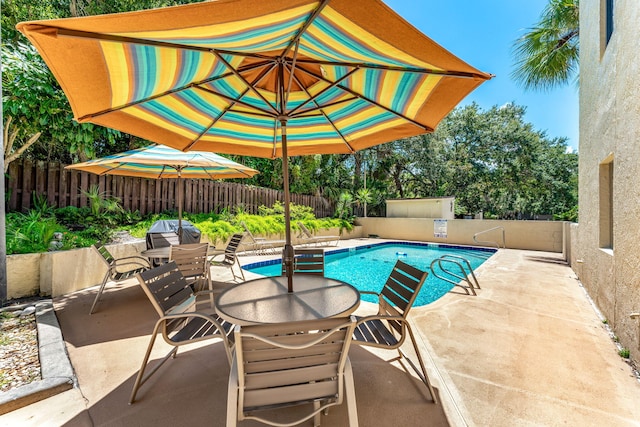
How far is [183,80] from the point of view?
7.65 feet

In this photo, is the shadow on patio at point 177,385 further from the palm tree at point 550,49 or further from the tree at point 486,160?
the tree at point 486,160

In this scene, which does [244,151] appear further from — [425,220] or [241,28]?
[425,220]

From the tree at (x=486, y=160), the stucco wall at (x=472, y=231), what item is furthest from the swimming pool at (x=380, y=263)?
the tree at (x=486, y=160)

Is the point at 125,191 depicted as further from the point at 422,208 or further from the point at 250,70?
the point at 422,208

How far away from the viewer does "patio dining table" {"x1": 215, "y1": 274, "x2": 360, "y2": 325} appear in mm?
1767

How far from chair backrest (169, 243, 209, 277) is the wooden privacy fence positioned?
4536 mm

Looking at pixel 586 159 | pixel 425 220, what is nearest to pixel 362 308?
pixel 586 159

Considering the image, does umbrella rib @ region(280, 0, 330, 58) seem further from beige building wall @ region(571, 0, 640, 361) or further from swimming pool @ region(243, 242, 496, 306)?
swimming pool @ region(243, 242, 496, 306)

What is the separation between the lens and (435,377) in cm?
221

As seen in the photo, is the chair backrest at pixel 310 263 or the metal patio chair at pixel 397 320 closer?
the metal patio chair at pixel 397 320

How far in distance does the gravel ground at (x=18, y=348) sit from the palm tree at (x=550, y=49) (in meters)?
11.3

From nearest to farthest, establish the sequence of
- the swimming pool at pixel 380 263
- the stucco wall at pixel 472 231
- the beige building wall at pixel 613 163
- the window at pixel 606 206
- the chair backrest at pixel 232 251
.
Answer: the beige building wall at pixel 613 163, the window at pixel 606 206, the chair backrest at pixel 232 251, the swimming pool at pixel 380 263, the stucco wall at pixel 472 231

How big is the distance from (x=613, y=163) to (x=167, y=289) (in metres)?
5.21

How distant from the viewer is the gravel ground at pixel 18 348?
2141mm
